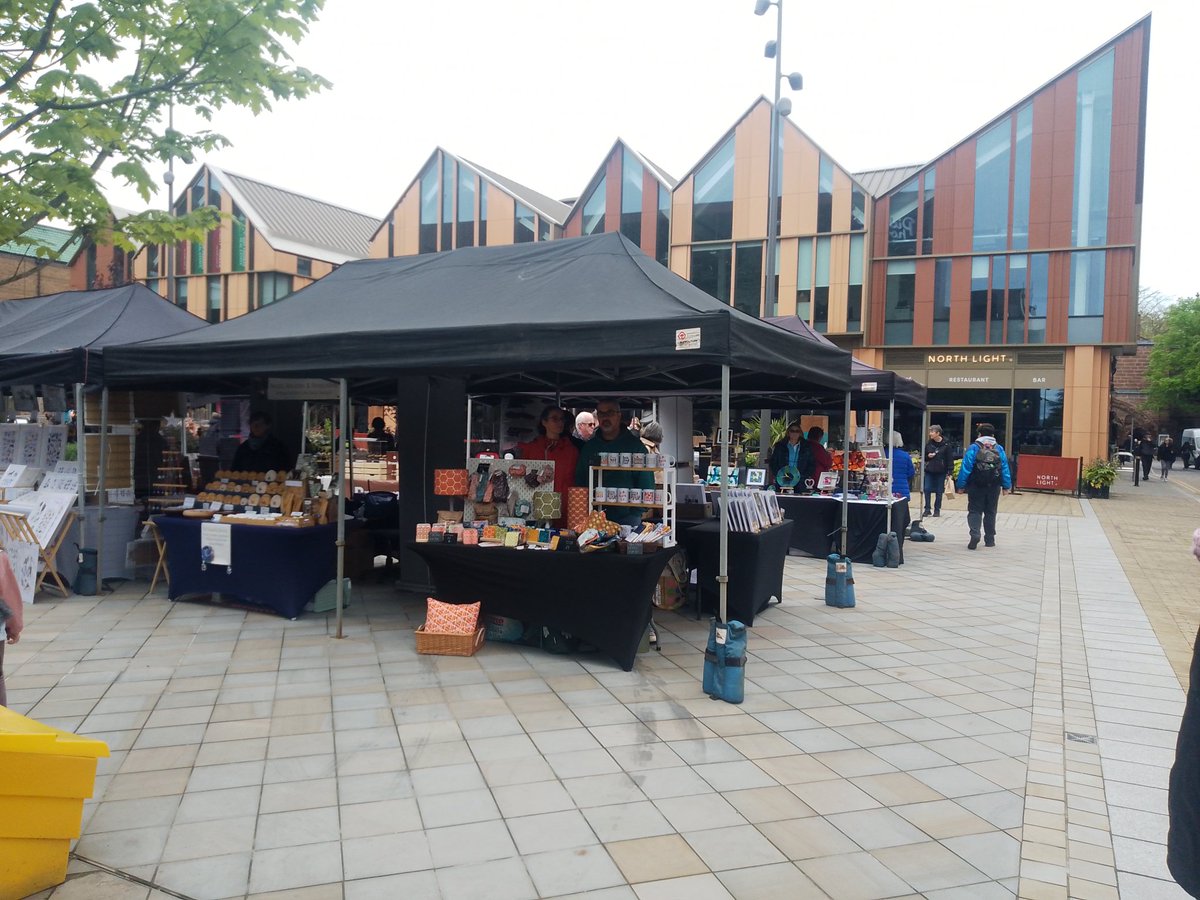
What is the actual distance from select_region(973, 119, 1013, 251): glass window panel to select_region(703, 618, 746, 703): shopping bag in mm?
24381

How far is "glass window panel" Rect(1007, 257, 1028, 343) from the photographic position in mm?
24828

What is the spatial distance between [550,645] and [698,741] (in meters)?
1.69

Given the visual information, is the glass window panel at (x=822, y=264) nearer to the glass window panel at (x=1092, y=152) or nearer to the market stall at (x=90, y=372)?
the glass window panel at (x=1092, y=152)

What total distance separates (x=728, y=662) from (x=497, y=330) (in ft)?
7.72

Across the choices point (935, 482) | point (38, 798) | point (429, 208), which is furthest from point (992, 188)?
point (38, 798)

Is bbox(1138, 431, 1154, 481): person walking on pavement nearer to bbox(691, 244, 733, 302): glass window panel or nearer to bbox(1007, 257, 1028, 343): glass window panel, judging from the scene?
bbox(1007, 257, 1028, 343): glass window panel

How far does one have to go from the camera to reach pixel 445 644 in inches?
215

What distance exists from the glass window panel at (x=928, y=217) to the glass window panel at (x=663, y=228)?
8.11m

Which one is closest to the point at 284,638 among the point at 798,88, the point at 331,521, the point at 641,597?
the point at 331,521

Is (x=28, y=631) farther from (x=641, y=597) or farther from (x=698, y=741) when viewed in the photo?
(x=698, y=741)

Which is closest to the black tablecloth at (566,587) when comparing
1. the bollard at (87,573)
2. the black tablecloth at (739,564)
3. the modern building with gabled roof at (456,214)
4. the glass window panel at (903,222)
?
the black tablecloth at (739,564)

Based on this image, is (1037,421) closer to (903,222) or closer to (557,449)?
(903,222)

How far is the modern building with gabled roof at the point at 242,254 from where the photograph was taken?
3547 cm

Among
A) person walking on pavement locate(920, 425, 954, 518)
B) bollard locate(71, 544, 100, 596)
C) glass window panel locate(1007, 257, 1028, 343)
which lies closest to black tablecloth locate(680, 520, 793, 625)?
bollard locate(71, 544, 100, 596)
